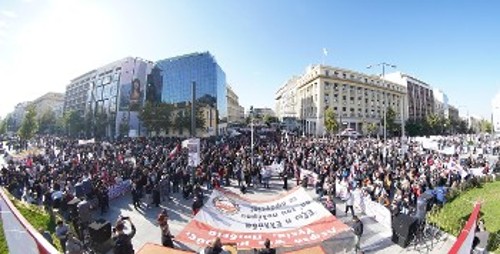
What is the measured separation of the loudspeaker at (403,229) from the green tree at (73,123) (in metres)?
90.9

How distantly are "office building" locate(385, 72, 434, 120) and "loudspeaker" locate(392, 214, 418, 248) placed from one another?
367ft

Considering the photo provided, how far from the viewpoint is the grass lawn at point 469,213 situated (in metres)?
13.6

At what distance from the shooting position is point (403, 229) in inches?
488

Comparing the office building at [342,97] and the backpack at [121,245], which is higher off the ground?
the office building at [342,97]

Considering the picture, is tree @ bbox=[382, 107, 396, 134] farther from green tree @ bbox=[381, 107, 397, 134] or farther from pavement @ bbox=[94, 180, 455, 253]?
pavement @ bbox=[94, 180, 455, 253]

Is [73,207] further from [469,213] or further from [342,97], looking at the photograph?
[342,97]

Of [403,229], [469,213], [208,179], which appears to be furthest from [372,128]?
[403,229]

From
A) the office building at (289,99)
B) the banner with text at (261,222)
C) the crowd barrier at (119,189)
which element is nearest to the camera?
the banner with text at (261,222)

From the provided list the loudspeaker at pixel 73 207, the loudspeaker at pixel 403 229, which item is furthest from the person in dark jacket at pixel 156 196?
the loudspeaker at pixel 403 229

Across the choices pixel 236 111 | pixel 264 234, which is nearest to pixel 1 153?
pixel 264 234

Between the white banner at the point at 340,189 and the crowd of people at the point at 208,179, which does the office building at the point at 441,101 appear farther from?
the white banner at the point at 340,189

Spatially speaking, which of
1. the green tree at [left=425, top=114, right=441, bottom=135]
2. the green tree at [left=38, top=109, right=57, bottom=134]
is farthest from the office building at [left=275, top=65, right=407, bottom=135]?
the green tree at [left=38, top=109, right=57, bottom=134]

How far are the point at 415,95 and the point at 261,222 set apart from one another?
12655cm

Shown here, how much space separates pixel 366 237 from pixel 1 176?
21.7 m
